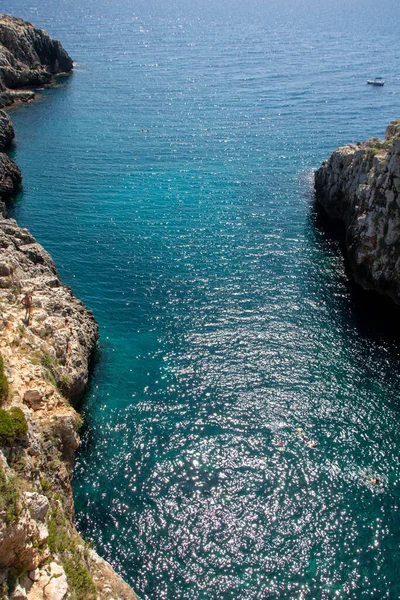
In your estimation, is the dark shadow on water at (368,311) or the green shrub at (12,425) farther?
the dark shadow on water at (368,311)

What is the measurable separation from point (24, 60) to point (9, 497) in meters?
169

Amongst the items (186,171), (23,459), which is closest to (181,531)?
(23,459)

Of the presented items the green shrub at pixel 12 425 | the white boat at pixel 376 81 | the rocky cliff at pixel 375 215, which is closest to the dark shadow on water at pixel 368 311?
the rocky cliff at pixel 375 215

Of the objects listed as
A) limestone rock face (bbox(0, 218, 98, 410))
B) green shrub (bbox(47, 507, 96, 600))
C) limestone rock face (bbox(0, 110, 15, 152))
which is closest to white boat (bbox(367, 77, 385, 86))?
limestone rock face (bbox(0, 110, 15, 152))

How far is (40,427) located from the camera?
41.3m

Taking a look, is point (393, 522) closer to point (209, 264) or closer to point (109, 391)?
point (109, 391)

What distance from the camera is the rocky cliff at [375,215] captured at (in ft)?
236

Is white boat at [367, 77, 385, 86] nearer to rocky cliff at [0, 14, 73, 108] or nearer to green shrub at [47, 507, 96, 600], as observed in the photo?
rocky cliff at [0, 14, 73, 108]

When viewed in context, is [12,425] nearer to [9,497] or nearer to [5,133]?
[9,497]

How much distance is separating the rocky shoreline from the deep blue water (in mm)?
5055

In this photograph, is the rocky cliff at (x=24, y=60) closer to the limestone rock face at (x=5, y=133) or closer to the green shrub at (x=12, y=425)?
the limestone rock face at (x=5, y=133)

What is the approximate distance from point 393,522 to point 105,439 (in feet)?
87.4

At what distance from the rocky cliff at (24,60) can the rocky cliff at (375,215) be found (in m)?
101

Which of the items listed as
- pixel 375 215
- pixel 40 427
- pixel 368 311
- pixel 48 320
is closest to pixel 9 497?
pixel 40 427
